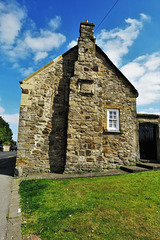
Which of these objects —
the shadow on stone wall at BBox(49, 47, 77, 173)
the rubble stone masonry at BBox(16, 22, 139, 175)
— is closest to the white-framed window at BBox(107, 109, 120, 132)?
the rubble stone masonry at BBox(16, 22, 139, 175)

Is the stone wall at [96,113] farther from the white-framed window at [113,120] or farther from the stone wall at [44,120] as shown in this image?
the stone wall at [44,120]

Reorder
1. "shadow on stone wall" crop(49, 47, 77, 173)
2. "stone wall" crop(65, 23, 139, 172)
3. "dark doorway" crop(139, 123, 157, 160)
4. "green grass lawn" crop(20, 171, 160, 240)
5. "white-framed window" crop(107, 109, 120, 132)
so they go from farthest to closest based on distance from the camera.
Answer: "dark doorway" crop(139, 123, 157, 160)
"white-framed window" crop(107, 109, 120, 132)
"shadow on stone wall" crop(49, 47, 77, 173)
"stone wall" crop(65, 23, 139, 172)
"green grass lawn" crop(20, 171, 160, 240)

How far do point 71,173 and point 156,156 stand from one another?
6.40m

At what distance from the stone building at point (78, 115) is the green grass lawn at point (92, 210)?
2219 mm

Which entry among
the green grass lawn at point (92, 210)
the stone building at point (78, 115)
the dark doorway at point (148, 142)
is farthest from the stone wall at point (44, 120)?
the dark doorway at point (148, 142)

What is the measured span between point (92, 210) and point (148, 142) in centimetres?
854

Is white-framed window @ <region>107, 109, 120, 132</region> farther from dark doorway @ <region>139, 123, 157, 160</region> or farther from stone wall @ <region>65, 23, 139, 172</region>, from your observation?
dark doorway @ <region>139, 123, 157, 160</region>

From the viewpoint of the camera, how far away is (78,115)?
7.89 meters

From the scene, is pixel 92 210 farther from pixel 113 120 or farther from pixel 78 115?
pixel 113 120

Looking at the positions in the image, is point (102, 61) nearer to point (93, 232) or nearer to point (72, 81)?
point (72, 81)

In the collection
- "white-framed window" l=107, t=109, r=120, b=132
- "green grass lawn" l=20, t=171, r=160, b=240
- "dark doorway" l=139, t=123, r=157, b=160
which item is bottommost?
"green grass lawn" l=20, t=171, r=160, b=240

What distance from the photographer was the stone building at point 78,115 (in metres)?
7.66

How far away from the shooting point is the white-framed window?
894cm

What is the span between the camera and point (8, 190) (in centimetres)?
525
